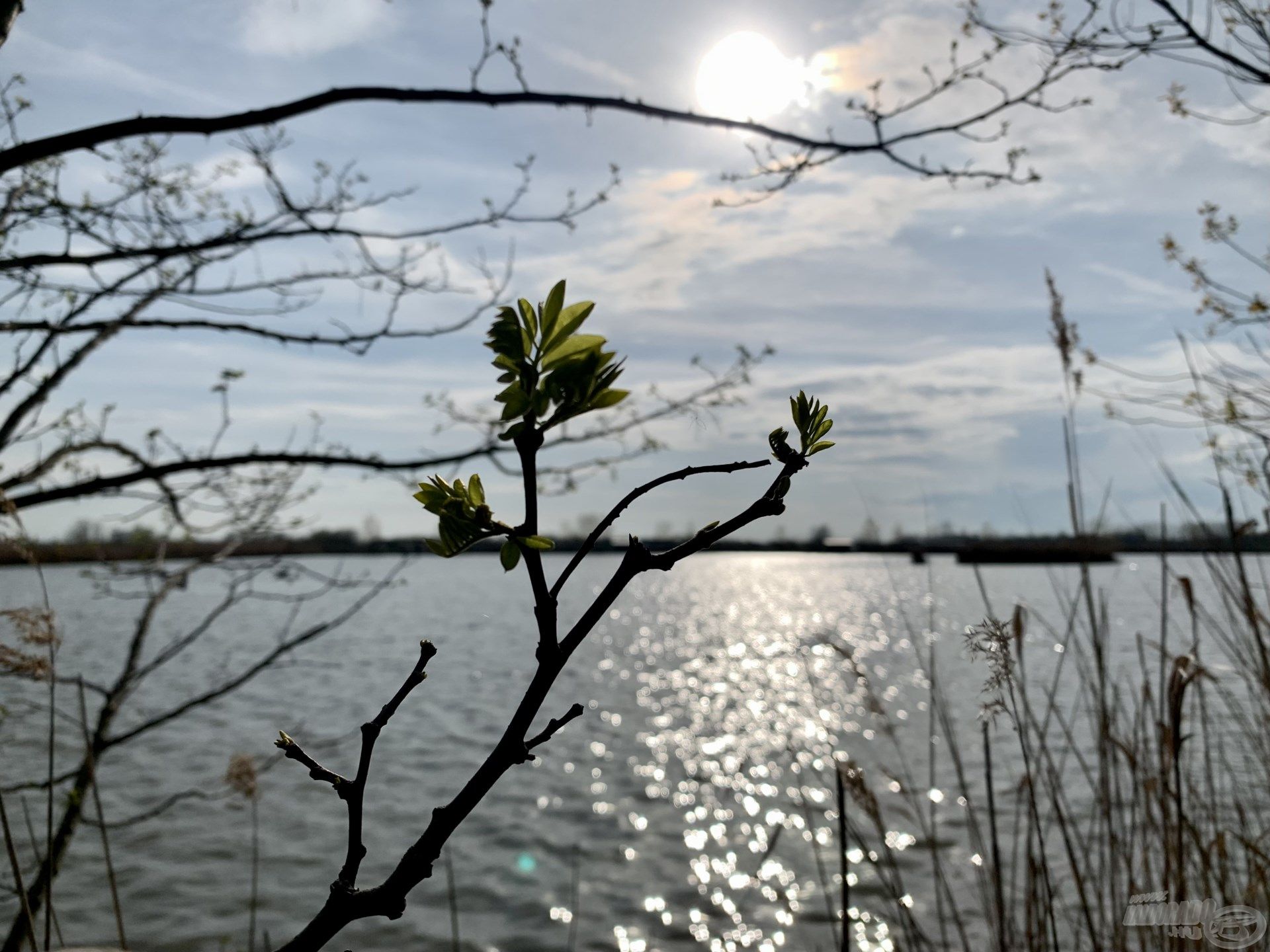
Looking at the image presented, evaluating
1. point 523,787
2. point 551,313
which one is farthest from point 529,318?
point 523,787

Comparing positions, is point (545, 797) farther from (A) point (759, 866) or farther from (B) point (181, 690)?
(B) point (181, 690)

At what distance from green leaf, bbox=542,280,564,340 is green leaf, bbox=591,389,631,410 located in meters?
0.04

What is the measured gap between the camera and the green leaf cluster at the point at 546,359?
1.16 feet

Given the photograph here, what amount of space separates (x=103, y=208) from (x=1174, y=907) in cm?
327

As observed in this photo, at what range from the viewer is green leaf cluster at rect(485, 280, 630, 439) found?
35 cm

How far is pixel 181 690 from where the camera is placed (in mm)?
15664

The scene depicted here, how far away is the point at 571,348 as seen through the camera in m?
0.36

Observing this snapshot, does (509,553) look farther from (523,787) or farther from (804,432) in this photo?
(523,787)

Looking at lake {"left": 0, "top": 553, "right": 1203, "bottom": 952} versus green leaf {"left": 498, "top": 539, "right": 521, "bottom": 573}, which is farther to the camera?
lake {"left": 0, "top": 553, "right": 1203, "bottom": 952}

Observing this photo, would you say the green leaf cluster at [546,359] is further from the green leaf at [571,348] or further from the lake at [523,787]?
the lake at [523,787]

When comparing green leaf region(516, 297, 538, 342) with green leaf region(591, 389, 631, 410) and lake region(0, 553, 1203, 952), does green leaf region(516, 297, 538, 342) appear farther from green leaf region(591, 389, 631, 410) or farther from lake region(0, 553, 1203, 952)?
lake region(0, 553, 1203, 952)

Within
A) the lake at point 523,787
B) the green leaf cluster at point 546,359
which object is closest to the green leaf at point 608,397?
the green leaf cluster at point 546,359

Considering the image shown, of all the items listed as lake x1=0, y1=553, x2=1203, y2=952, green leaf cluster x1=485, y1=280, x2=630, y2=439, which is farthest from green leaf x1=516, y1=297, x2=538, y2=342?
lake x1=0, y1=553, x2=1203, y2=952

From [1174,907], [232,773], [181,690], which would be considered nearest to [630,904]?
[232,773]
